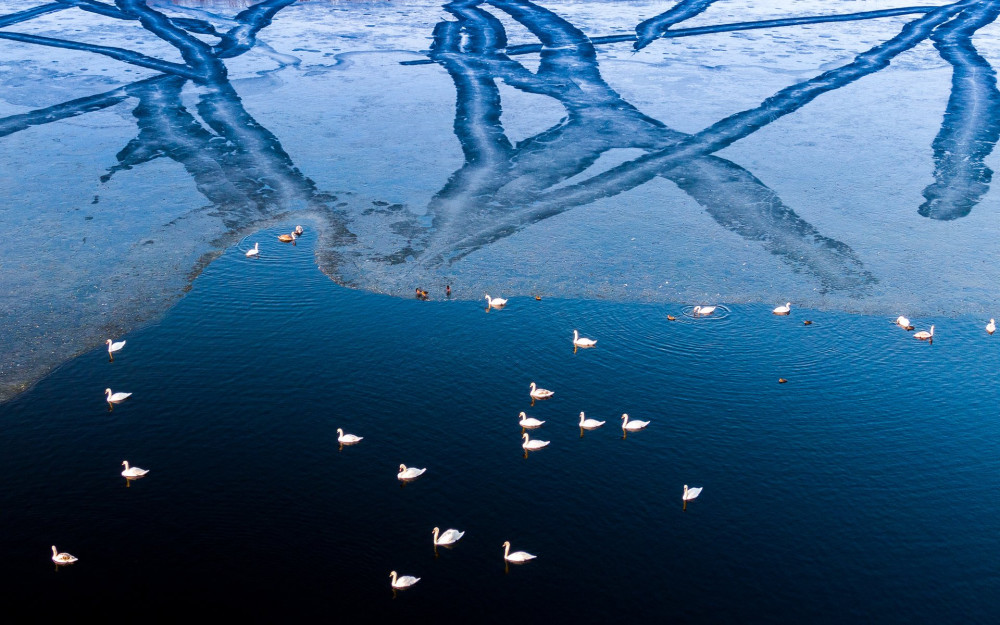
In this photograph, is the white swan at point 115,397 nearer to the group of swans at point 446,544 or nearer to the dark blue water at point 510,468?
the dark blue water at point 510,468

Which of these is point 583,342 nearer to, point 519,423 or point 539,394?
point 539,394

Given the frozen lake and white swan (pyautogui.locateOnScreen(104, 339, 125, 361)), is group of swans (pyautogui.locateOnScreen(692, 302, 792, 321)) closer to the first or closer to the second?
the frozen lake

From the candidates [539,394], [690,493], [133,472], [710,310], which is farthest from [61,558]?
[710,310]

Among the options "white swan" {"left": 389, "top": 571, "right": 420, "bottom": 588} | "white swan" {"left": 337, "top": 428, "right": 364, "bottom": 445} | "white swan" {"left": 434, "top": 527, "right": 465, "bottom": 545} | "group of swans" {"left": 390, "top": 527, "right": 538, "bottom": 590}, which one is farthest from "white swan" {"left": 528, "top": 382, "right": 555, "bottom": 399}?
"white swan" {"left": 389, "top": 571, "right": 420, "bottom": 588}

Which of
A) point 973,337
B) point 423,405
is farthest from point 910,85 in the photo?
point 423,405

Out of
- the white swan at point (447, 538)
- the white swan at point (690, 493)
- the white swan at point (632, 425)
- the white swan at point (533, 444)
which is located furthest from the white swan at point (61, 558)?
the white swan at point (690, 493)

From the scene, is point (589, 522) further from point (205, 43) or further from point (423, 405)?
point (205, 43)

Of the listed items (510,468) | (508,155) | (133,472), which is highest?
(508,155)
